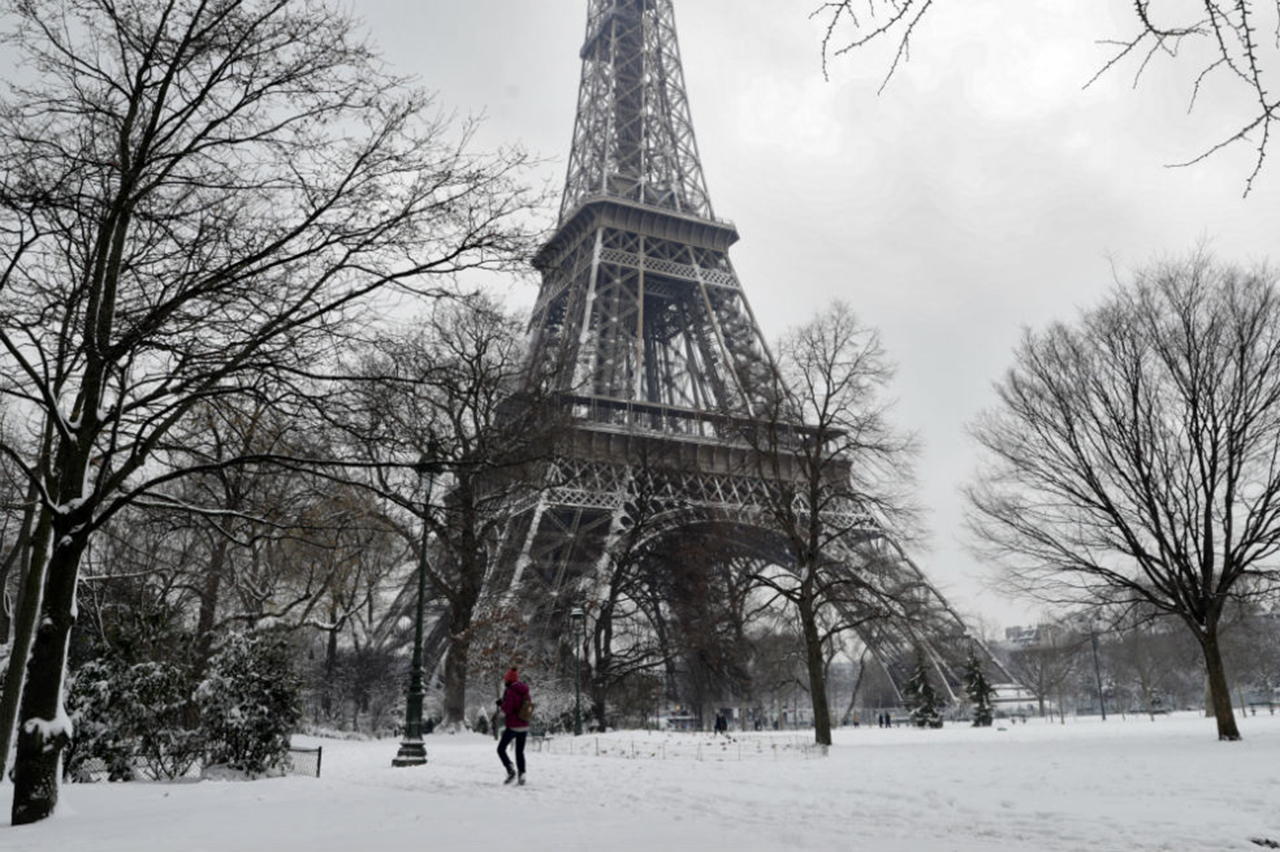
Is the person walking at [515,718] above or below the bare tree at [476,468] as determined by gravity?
below

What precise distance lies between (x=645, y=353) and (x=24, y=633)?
42010 mm

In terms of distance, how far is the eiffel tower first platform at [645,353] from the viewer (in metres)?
27.5

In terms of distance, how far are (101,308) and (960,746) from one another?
17545 millimetres

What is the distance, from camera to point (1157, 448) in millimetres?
17734

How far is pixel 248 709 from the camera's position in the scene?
1253 centimetres

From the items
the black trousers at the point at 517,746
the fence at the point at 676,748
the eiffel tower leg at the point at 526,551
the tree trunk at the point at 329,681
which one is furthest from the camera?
the tree trunk at the point at 329,681

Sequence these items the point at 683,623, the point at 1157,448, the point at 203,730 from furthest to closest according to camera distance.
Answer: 1. the point at 683,623
2. the point at 1157,448
3. the point at 203,730

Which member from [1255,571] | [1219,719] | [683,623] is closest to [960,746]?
[1219,719]

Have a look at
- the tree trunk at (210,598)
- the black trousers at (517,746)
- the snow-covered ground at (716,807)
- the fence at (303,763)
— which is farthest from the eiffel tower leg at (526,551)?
the black trousers at (517,746)

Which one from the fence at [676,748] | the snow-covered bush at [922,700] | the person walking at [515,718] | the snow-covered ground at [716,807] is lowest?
the snow-covered bush at [922,700]

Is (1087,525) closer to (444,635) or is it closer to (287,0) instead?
(287,0)

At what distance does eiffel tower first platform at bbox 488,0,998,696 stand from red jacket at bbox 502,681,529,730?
35.2 ft

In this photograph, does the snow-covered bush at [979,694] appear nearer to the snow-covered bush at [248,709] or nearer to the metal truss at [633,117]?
the metal truss at [633,117]

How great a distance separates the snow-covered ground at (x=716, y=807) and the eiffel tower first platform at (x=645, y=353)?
7.94 metres
